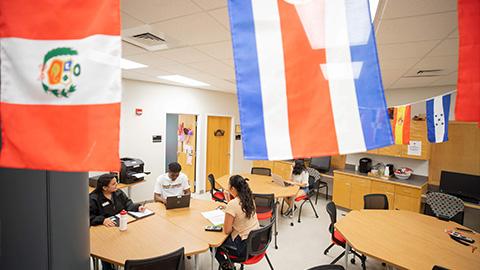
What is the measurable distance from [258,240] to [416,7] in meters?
2.54

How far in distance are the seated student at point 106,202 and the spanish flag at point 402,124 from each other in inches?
159

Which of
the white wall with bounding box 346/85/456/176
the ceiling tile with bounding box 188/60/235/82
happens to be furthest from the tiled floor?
the ceiling tile with bounding box 188/60/235/82

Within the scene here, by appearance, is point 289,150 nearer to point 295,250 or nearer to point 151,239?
point 151,239

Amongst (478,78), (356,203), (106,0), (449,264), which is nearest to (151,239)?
(106,0)

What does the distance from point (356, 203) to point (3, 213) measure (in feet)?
18.9

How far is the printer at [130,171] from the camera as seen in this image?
4422 millimetres

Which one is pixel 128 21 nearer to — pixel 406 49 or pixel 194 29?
pixel 194 29

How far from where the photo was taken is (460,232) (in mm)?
2865

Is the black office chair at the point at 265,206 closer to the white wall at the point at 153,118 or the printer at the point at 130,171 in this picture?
the printer at the point at 130,171

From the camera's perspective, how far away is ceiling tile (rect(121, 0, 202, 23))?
5.51ft

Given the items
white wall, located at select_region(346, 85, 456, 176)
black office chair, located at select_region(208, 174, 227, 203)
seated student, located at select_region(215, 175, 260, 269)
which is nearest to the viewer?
seated student, located at select_region(215, 175, 260, 269)

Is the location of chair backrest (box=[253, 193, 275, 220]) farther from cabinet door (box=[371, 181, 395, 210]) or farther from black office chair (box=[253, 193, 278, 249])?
cabinet door (box=[371, 181, 395, 210])

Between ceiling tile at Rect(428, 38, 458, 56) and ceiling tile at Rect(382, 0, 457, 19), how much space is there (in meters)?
0.85

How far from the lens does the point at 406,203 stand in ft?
15.3
